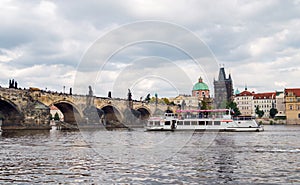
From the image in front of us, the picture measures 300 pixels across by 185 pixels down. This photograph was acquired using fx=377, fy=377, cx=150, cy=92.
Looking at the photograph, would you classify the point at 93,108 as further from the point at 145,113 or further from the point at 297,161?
the point at 297,161

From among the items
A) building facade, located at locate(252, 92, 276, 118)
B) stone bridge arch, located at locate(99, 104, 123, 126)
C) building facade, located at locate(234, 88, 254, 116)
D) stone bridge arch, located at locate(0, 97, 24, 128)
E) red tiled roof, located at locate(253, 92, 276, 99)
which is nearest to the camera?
stone bridge arch, located at locate(0, 97, 24, 128)

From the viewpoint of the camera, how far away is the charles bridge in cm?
6969

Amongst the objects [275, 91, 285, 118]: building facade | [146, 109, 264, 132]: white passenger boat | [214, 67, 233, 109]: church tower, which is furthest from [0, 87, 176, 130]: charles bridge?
[275, 91, 285, 118]: building facade

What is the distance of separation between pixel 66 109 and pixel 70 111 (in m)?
A: 1.43

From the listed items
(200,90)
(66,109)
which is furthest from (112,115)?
(200,90)

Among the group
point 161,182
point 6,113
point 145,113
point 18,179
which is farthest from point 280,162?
point 145,113

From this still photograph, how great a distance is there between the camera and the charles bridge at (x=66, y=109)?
69688mm

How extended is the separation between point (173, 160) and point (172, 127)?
4765 cm

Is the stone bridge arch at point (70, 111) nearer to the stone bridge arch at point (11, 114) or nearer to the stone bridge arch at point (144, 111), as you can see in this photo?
the stone bridge arch at point (11, 114)

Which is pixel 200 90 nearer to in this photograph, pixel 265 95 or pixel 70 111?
pixel 265 95

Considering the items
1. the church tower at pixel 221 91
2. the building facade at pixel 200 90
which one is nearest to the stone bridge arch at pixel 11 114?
the church tower at pixel 221 91

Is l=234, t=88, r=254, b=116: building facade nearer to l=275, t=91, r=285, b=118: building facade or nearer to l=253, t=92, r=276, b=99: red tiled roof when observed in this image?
l=253, t=92, r=276, b=99: red tiled roof

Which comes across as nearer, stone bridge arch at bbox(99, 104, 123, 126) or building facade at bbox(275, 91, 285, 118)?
Result: stone bridge arch at bbox(99, 104, 123, 126)

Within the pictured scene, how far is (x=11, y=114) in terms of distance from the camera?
235 feet
